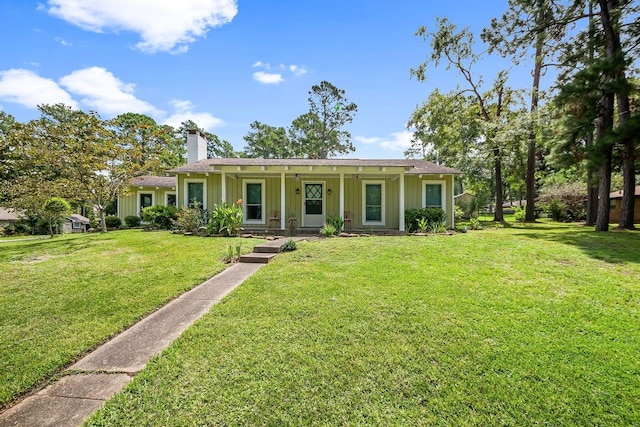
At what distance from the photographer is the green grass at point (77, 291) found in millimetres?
2680

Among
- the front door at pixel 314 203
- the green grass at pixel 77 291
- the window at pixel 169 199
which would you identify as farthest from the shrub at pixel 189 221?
the window at pixel 169 199

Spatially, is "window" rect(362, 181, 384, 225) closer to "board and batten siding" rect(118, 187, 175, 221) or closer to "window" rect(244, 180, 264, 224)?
"window" rect(244, 180, 264, 224)

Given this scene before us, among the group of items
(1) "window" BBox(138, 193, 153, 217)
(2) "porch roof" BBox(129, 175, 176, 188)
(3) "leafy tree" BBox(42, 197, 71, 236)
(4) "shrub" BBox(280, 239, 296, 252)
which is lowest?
Result: (4) "shrub" BBox(280, 239, 296, 252)

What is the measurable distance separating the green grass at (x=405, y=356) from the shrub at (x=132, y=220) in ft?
47.2

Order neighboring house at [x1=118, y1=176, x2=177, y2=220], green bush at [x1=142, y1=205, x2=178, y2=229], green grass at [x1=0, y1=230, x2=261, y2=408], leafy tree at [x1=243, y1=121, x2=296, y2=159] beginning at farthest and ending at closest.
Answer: leafy tree at [x1=243, y1=121, x2=296, y2=159]
neighboring house at [x1=118, y1=176, x2=177, y2=220]
green bush at [x1=142, y1=205, x2=178, y2=229]
green grass at [x1=0, y1=230, x2=261, y2=408]

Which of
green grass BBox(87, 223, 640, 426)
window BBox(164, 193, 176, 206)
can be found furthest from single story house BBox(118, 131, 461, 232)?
green grass BBox(87, 223, 640, 426)

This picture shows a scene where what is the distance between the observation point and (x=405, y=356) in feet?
8.46

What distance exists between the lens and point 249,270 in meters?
5.80

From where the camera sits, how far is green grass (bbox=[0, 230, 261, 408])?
105 inches

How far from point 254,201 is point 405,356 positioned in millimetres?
10502

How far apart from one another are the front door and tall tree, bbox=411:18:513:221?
447 inches

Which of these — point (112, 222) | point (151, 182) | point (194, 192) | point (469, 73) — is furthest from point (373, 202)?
point (112, 222)

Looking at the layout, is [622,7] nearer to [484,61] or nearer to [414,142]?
[484,61]

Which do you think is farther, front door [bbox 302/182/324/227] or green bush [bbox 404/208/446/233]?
front door [bbox 302/182/324/227]
